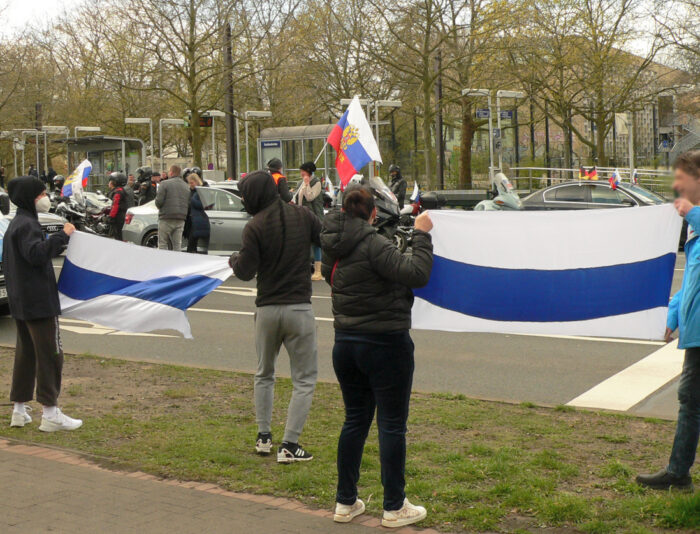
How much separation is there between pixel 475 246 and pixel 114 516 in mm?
2689

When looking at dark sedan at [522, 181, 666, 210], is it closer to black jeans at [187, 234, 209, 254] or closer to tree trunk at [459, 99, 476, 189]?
black jeans at [187, 234, 209, 254]

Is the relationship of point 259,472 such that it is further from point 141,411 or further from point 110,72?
point 110,72

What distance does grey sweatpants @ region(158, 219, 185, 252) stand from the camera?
16.6 meters

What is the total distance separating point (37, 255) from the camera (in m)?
6.81

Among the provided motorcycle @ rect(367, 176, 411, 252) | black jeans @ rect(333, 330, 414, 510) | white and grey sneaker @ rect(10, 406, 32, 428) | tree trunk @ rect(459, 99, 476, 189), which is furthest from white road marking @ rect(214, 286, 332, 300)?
tree trunk @ rect(459, 99, 476, 189)

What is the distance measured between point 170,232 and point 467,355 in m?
7.83

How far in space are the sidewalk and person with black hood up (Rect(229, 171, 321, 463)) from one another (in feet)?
2.56

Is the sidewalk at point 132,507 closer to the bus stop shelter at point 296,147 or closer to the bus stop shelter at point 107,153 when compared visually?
the bus stop shelter at point 296,147

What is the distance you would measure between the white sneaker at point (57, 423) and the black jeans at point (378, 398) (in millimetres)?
2910

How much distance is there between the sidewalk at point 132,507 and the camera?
505 cm

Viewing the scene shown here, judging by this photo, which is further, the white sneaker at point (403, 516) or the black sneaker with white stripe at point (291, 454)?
the black sneaker with white stripe at point (291, 454)

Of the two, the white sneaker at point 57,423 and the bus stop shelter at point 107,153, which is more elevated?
the bus stop shelter at point 107,153

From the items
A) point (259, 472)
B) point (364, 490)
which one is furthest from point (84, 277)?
point (364, 490)

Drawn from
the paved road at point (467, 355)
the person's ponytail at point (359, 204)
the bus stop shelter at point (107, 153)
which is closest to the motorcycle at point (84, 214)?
the paved road at point (467, 355)
